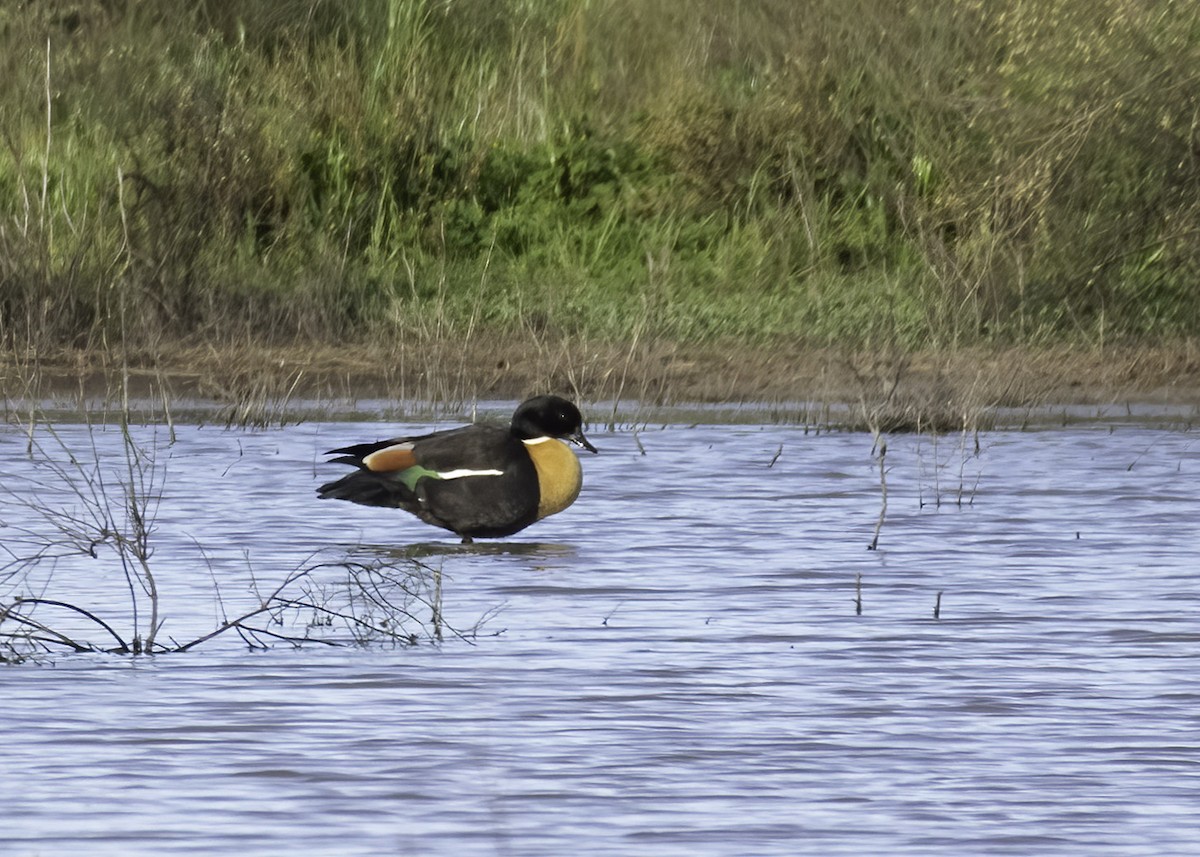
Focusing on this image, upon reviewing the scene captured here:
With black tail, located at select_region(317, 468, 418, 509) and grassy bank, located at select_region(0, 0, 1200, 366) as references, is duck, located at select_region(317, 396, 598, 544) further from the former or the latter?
grassy bank, located at select_region(0, 0, 1200, 366)

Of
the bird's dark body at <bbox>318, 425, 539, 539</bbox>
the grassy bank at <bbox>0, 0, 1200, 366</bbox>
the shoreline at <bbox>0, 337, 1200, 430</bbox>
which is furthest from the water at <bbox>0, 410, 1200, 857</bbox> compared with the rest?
the grassy bank at <bbox>0, 0, 1200, 366</bbox>

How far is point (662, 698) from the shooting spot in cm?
675

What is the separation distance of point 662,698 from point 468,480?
11.1 feet

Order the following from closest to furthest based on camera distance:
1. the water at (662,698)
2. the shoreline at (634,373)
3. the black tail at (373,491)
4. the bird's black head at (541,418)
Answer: the water at (662,698)
the black tail at (373,491)
the bird's black head at (541,418)
the shoreline at (634,373)

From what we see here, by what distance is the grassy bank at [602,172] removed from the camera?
17.1 metres

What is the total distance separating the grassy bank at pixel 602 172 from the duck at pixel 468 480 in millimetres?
6474

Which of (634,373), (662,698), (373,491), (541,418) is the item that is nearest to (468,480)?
(373,491)

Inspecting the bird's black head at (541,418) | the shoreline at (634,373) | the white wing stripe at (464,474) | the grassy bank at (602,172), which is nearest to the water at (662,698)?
the white wing stripe at (464,474)

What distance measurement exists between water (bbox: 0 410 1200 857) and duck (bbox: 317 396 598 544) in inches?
6.4

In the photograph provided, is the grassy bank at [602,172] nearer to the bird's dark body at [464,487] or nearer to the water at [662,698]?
the water at [662,698]

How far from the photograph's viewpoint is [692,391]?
681 inches

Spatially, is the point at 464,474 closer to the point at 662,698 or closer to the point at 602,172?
the point at 662,698

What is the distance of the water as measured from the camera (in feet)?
17.4

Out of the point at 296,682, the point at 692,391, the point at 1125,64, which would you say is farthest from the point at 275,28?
the point at 296,682
